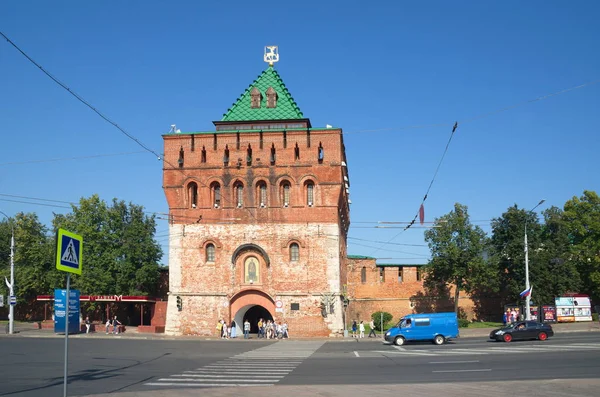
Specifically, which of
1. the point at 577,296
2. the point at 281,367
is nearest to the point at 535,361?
the point at 281,367

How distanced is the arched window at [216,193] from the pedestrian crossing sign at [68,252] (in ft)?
109

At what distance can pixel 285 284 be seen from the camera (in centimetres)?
4409

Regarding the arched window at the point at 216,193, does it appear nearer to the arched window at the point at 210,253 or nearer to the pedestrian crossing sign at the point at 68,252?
the arched window at the point at 210,253

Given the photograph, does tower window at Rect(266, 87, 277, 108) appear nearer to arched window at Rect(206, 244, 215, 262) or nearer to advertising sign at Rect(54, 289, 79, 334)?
arched window at Rect(206, 244, 215, 262)

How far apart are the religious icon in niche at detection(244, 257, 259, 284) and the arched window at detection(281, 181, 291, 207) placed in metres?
4.74

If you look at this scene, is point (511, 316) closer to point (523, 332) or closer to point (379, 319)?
point (379, 319)

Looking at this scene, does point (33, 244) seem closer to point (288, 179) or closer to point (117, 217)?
point (117, 217)

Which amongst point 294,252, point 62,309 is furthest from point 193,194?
point 62,309

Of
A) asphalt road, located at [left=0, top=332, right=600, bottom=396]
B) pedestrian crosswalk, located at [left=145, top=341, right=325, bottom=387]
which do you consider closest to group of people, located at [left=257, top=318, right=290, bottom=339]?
asphalt road, located at [left=0, top=332, right=600, bottom=396]

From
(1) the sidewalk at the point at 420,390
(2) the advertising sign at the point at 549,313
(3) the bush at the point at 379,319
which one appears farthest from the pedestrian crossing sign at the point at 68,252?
(2) the advertising sign at the point at 549,313

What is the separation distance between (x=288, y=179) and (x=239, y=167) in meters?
3.82

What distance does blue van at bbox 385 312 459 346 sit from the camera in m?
35.4

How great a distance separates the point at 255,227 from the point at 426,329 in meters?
15.2

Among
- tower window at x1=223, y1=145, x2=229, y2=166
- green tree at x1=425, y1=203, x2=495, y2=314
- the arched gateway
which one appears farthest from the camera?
green tree at x1=425, y1=203, x2=495, y2=314
